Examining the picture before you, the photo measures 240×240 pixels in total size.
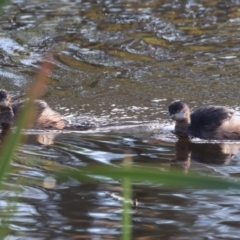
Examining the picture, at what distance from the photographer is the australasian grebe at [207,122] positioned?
8.45m

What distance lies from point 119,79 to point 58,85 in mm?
872

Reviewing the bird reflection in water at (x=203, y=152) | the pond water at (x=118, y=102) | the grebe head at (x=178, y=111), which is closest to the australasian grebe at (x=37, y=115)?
the pond water at (x=118, y=102)

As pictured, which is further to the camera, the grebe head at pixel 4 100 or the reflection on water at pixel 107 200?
the grebe head at pixel 4 100

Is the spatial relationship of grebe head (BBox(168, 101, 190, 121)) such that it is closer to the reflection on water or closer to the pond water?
the pond water

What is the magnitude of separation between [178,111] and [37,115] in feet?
5.31

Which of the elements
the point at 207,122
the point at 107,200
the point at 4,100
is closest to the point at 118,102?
the point at 4,100

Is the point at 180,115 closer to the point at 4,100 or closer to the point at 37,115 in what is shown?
the point at 37,115

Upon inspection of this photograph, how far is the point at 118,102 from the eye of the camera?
32.5 ft

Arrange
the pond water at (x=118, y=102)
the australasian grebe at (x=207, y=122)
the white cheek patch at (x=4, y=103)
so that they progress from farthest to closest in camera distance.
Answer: the white cheek patch at (x=4, y=103) < the australasian grebe at (x=207, y=122) < the pond water at (x=118, y=102)

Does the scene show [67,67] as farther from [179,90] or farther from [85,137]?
[85,137]

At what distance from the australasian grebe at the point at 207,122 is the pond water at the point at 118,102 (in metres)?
0.21

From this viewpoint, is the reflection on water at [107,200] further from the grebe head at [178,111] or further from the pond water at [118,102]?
the grebe head at [178,111]

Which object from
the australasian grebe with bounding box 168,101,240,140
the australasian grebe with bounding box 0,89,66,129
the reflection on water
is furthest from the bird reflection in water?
the australasian grebe with bounding box 0,89,66,129

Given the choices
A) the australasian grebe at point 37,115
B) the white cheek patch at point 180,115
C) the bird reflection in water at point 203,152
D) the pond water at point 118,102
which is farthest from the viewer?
the australasian grebe at point 37,115
